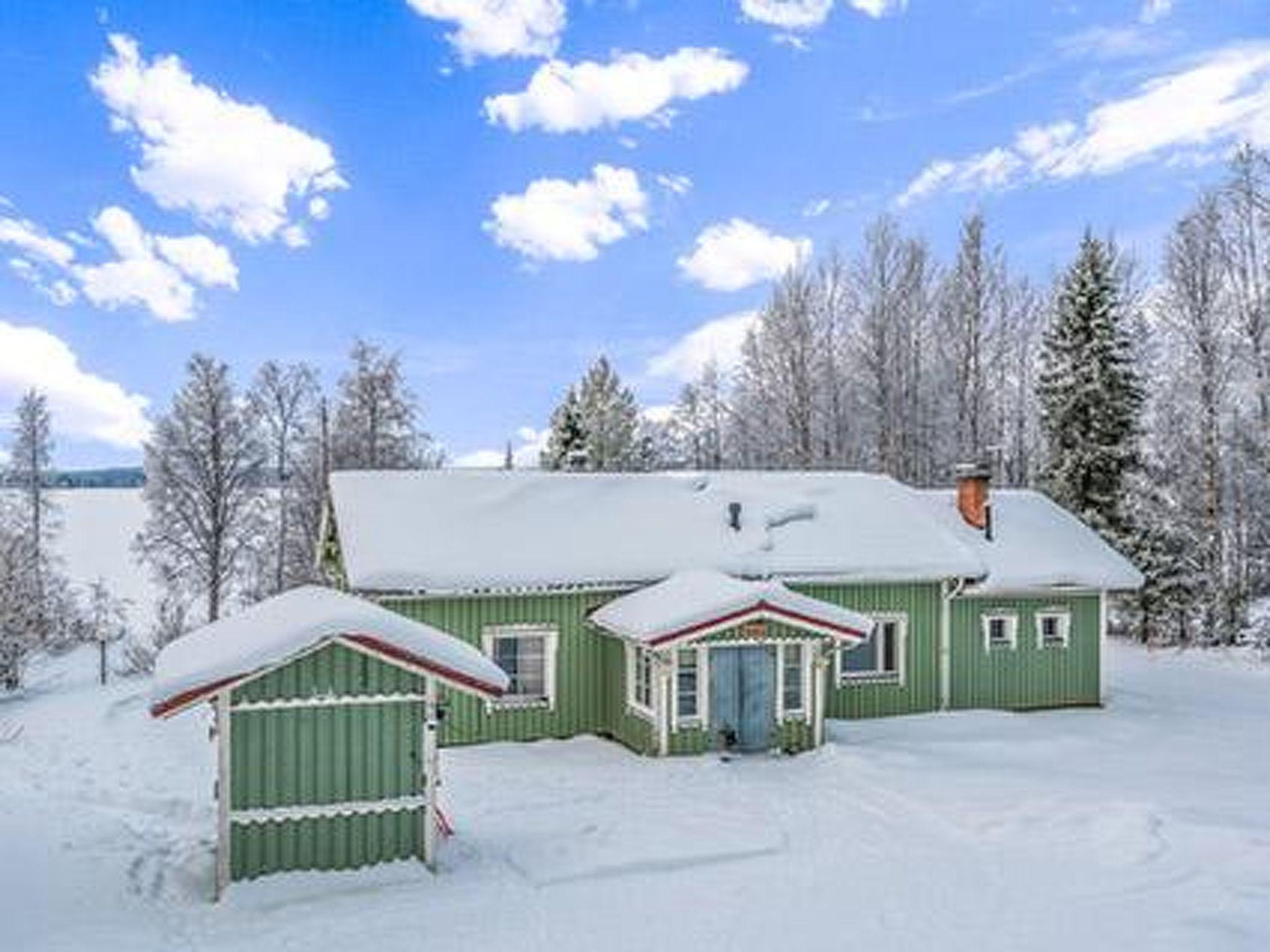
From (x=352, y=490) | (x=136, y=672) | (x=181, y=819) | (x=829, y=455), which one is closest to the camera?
(x=181, y=819)

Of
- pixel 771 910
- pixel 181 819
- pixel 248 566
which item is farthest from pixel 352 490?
pixel 248 566

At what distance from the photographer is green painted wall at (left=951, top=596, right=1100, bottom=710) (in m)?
20.6

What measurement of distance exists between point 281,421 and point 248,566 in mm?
5583

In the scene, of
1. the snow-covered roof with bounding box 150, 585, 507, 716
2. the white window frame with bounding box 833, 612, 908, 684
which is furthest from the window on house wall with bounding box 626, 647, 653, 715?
the snow-covered roof with bounding box 150, 585, 507, 716

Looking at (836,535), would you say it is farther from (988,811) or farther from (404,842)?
(404,842)

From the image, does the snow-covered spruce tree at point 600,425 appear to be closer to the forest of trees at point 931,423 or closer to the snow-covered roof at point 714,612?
the forest of trees at point 931,423

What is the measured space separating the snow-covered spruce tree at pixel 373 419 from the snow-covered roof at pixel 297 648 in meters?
24.9

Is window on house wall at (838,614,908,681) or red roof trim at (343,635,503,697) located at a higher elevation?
red roof trim at (343,635,503,697)

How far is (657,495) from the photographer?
21.3 m

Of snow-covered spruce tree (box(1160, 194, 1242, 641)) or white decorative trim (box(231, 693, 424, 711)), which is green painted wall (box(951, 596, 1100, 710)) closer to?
snow-covered spruce tree (box(1160, 194, 1242, 641))

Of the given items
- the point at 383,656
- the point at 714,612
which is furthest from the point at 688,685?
the point at 383,656

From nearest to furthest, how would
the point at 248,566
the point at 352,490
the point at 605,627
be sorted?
the point at 605,627 < the point at 352,490 < the point at 248,566

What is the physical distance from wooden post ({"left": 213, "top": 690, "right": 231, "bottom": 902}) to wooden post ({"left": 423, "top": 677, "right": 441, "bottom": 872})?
198 cm

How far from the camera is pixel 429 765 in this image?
37.0 ft
